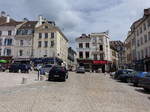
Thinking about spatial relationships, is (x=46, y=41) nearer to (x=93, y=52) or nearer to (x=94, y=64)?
(x=93, y=52)

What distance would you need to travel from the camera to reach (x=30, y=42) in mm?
50125

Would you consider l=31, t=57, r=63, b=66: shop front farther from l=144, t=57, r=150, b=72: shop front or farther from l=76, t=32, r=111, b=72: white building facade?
l=144, t=57, r=150, b=72: shop front

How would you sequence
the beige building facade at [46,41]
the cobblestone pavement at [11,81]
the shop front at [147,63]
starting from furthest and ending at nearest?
the beige building facade at [46,41] → the shop front at [147,63] → the cobblestone pavement at [11,81]

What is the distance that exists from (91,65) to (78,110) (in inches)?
1848

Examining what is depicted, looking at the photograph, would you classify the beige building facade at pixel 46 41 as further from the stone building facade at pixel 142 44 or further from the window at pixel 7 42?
the stone building facade at pixel 142 44

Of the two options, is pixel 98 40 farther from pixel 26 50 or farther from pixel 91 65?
pixel 26 50

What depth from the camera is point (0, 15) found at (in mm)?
59250

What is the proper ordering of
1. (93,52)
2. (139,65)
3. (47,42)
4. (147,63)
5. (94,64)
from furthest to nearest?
(93,52), (94,64), (47,42), (139,65), (147,63)

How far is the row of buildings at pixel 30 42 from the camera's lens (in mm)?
48625

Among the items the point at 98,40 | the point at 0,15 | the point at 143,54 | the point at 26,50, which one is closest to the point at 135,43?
the point at 143,54

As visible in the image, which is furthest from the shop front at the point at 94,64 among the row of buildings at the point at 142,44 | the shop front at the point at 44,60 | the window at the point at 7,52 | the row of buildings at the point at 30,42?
the window at the point at 7,52

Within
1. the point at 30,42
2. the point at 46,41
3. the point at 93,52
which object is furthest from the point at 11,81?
the point at 93,52

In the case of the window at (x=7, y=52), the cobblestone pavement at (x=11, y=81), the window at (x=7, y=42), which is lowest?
the cobblestone pavement at (x=11, y=81)

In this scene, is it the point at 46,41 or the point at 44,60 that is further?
the point at 46,41
